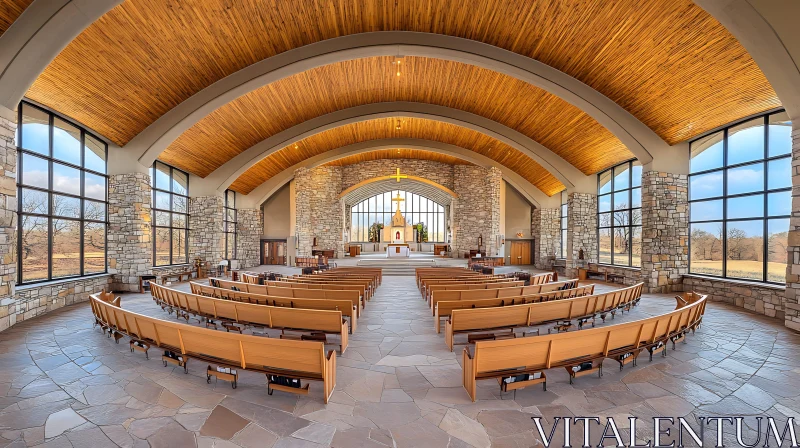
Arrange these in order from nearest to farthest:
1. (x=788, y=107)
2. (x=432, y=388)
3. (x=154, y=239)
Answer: (x=432, y=388), (x=788, y=107), (x=154, y=239)

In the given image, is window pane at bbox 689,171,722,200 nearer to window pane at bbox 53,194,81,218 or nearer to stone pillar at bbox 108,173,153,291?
stone pillar at bbox 108,173,153,291

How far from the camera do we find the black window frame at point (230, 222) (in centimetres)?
1731

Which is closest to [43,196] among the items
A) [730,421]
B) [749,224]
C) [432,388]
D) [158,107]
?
[158,107]

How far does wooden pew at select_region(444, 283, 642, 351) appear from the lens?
15.7ft

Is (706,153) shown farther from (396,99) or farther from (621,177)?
(396,99)

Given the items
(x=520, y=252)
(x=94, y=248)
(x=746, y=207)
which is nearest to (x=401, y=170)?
(x=520, y=252)

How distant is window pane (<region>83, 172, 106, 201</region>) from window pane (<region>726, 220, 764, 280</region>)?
60.7 feet

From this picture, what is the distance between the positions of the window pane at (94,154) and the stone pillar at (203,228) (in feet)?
15.3

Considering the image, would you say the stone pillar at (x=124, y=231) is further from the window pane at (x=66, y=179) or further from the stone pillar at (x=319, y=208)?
the stone pillar at (x=319, y=208)

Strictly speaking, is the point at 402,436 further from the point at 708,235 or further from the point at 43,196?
the point at 708,235

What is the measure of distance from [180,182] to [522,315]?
15134 millimetres

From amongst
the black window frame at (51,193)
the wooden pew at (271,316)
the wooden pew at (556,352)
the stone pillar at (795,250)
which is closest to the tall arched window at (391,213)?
the black window frame at (51,193)

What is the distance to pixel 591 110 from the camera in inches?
373

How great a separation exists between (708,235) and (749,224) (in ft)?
3.78
